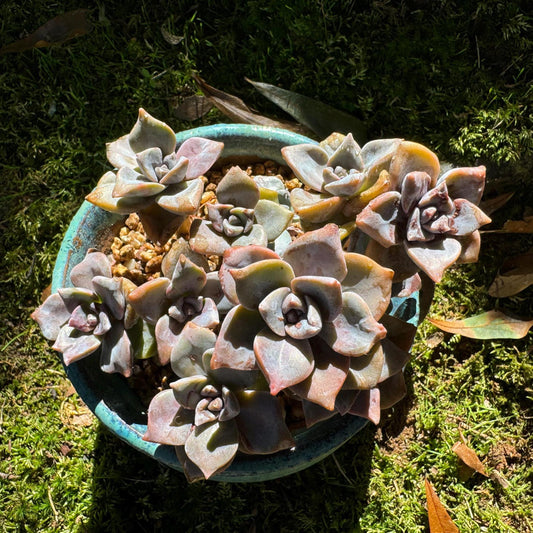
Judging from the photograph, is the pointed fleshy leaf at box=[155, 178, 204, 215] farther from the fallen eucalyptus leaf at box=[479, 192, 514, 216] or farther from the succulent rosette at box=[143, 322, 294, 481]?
the fallen eucalyptus leaf at box=[479, 192, 514, 216]


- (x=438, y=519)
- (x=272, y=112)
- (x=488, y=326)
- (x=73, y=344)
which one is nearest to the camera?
(x=73, y=344)

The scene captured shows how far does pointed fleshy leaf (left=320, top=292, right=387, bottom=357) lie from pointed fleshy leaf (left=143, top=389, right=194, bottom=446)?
291 mm

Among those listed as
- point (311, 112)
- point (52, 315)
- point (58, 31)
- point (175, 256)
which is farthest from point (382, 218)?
point (58, 31)

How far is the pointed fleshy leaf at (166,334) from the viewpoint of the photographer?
114 centimetres

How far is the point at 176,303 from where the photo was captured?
1.15 meters

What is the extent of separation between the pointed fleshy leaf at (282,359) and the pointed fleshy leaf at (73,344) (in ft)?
1.10

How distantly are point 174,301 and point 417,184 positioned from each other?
452mm

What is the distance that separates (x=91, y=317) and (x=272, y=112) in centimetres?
103

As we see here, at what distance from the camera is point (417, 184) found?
1.02m

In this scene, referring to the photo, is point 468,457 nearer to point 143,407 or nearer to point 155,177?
point 143,407

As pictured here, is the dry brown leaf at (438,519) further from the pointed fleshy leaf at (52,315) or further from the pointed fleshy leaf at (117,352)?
the pointed fleshy leaf at (52,315)

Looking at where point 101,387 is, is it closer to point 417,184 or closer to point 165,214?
point 165,214

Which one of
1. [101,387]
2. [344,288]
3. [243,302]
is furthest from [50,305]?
[344,288]

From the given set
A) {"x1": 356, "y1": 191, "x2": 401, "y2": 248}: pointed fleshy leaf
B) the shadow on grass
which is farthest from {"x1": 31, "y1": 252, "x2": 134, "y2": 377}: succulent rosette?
the shadow on grass
